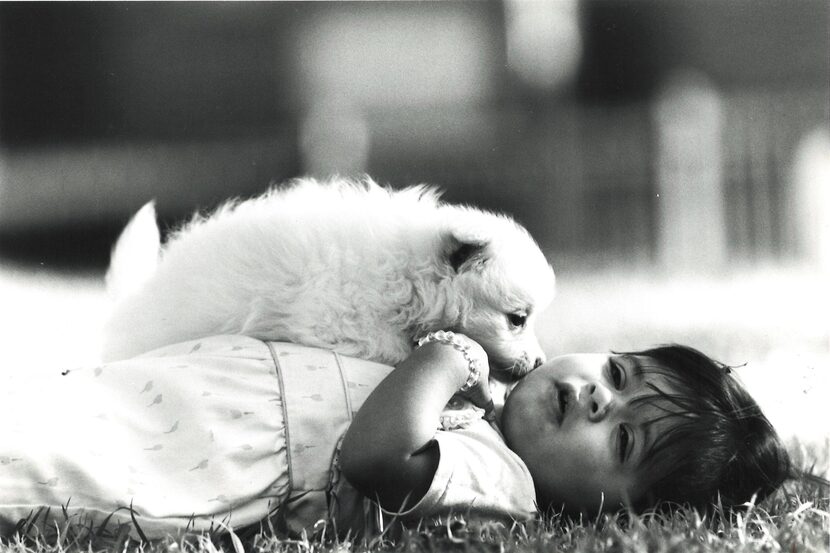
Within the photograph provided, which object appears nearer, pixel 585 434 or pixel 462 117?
pixel 585 434

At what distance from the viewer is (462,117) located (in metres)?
6.19

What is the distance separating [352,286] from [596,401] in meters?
0.56

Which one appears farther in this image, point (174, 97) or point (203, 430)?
point (174, 97)

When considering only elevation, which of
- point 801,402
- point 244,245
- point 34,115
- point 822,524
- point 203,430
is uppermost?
point 34,115

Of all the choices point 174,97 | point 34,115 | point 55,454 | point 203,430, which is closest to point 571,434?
point 203,430

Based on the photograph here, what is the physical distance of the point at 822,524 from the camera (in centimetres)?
165

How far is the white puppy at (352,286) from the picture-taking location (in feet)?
6.40

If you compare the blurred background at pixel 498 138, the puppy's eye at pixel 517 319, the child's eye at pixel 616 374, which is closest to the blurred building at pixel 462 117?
the blurred background at pixel 498 138

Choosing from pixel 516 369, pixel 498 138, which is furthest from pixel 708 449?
pixel 498 138

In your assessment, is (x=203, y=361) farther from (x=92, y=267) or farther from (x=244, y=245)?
(x=92, y=267)

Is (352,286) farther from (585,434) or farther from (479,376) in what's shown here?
(585,434)

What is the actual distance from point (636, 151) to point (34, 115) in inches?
170

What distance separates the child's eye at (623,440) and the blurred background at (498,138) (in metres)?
1.35

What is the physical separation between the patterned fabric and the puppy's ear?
1.00 ft
